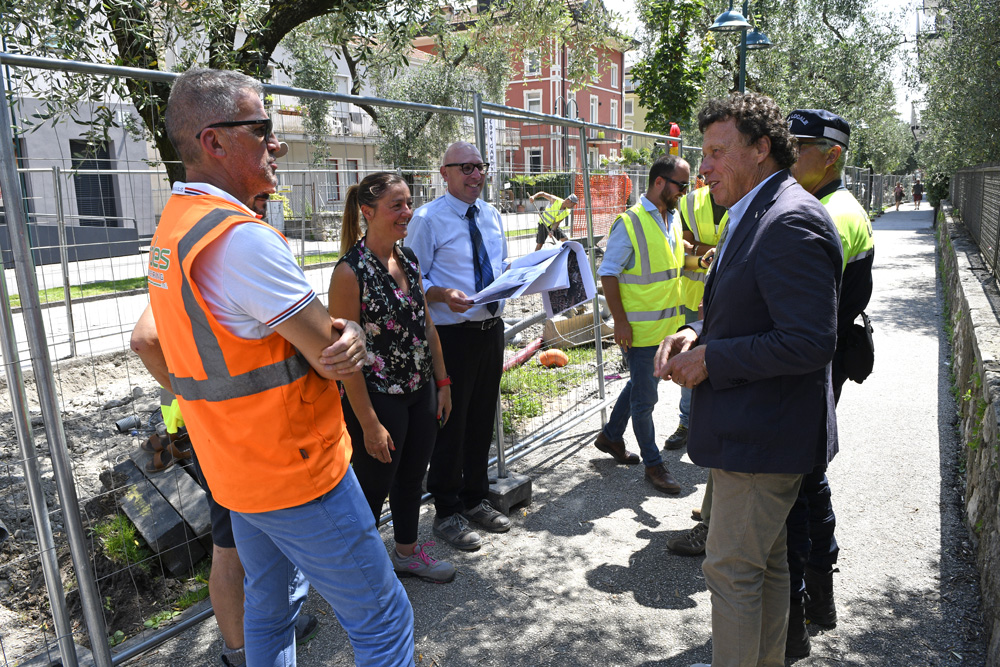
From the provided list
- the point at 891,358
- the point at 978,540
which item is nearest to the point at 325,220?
the point at 978,540

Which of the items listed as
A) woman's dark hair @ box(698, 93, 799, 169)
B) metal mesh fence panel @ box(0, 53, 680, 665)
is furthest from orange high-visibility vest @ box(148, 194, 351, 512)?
woman's dark hair @ box(698, 93, 799, 169)

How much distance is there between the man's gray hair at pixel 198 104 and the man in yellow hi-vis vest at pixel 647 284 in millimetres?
2945

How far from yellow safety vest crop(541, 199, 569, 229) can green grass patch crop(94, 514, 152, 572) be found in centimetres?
330

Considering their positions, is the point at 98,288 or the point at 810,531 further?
the point at 98,288

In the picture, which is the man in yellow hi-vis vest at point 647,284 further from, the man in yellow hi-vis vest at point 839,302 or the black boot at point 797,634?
the black boot at point 797,634

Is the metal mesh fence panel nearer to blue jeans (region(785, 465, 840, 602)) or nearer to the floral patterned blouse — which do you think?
the floral patterned blouse

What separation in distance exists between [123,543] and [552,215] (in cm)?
358

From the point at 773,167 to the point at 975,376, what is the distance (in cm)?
327

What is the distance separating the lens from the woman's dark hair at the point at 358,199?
3109mm

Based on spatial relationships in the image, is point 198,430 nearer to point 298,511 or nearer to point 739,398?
point 298,511

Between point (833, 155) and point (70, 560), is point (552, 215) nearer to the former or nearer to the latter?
point (833, 155)

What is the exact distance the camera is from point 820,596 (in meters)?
3.06

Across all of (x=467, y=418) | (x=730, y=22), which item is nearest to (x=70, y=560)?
(x=467, y=418)

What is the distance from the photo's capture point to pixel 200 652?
296 centimetres
